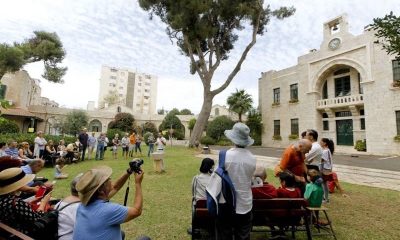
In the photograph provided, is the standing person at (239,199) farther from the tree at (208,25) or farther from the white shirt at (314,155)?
the tree at (208,25)

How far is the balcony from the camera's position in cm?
1912

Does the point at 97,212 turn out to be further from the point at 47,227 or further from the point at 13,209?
the point at 13,209

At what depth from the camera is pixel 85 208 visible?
1.79m

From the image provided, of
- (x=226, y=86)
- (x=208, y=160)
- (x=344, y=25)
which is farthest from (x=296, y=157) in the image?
(x=344, y=25)

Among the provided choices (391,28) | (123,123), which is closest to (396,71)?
(391,28)

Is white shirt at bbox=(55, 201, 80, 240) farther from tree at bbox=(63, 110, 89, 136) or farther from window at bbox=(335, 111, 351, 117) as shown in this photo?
tree at bbox=(63, 110, 89, 136)

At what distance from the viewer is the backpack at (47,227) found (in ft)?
6.88

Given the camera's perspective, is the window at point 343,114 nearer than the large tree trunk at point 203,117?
No

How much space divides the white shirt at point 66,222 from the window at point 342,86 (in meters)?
23.6

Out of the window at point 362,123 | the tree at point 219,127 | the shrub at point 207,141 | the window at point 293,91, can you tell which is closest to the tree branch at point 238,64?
the window at point 293,91

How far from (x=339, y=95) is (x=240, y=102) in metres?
10.0

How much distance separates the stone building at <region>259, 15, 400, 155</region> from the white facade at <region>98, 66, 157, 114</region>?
52.5 meters

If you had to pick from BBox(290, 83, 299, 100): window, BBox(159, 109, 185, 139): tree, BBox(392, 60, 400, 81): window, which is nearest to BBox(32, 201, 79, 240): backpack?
BBox(392, 60, 400, 81): window

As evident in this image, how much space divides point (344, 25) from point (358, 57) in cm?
328
